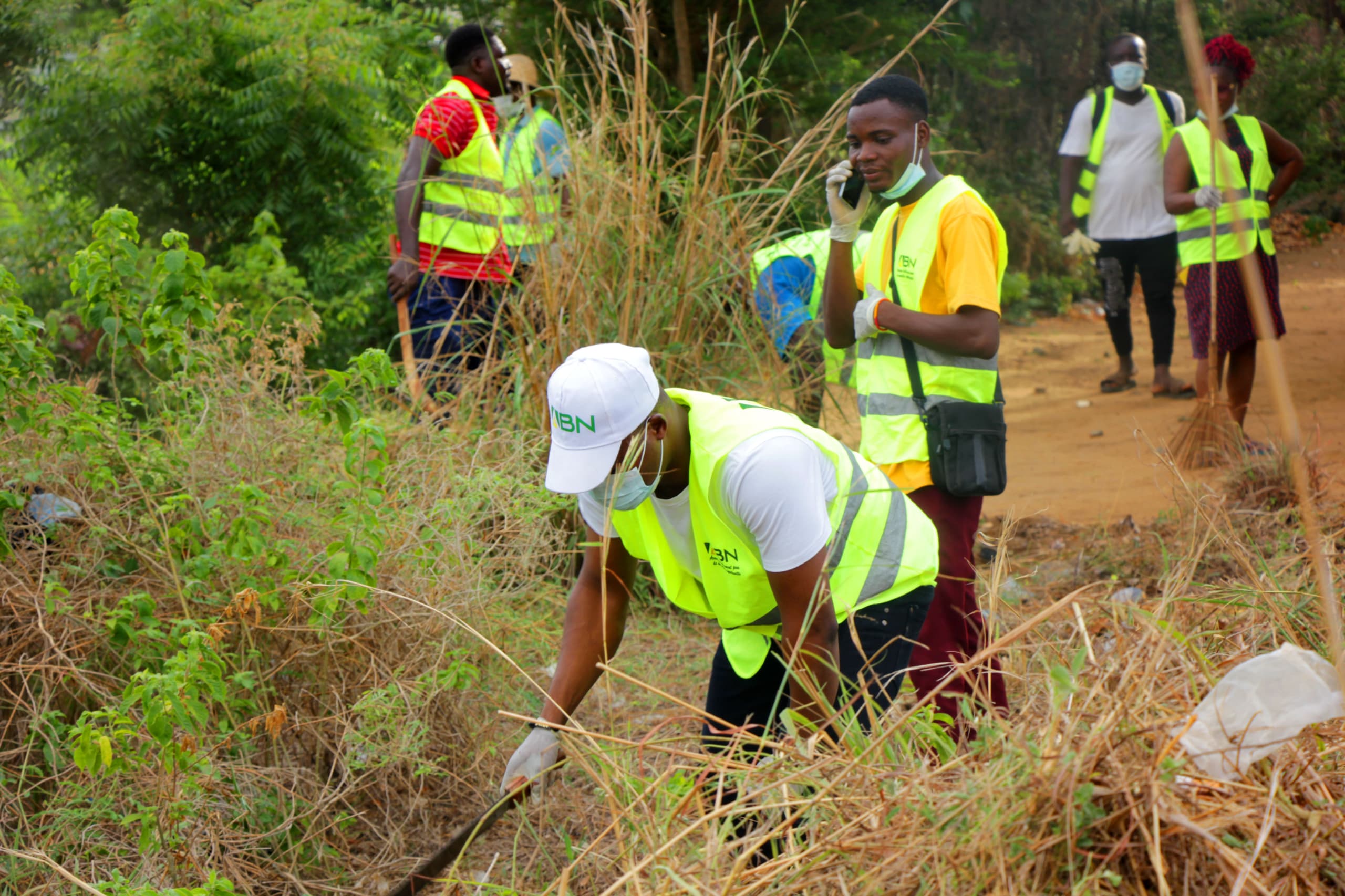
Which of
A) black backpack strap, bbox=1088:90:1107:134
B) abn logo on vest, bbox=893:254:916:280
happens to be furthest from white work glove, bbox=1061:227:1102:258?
abn logo on vest, bbox=893:254:916:280

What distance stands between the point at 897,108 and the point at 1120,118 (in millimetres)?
4779

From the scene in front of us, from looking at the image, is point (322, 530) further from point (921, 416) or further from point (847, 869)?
point (847, 869)

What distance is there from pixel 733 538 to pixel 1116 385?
641 cm

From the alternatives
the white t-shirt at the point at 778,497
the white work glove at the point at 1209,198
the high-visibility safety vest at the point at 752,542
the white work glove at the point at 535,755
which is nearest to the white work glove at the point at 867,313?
the high-visibility safety vest at the point at 752,542

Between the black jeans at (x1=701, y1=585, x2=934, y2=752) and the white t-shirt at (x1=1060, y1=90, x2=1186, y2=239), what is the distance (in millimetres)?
5361

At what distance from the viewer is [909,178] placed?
10.3 ft

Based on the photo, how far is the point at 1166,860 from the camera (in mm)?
A: 1241

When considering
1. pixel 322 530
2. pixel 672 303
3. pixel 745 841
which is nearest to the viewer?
pixel 745 841

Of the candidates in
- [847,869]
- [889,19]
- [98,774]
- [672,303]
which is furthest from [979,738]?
[889,19]

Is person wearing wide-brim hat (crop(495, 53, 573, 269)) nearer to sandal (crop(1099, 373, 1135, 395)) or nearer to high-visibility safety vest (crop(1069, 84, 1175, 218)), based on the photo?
high-visibility safety vest (crop(1069, 84, 1175, 218))

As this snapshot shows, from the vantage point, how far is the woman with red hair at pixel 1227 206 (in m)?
5.57

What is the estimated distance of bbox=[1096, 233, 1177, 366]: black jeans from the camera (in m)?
7.23

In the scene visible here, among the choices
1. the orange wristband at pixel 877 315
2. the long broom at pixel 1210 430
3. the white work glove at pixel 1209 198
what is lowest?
the long broom at pixel 1210 430

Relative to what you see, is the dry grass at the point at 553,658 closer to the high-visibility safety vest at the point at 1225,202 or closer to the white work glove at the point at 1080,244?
the high-visibility safety vest at the point at 1225,202
